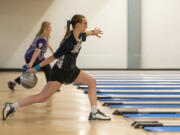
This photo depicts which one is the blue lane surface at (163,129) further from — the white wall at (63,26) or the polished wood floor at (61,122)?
the white wall at (63,26)

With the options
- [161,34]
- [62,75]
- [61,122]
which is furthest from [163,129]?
[161,34]

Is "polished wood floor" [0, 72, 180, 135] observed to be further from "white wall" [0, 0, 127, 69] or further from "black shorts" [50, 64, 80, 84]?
"white wall" [0, 0, 127, 69]

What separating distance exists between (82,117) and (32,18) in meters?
10.5

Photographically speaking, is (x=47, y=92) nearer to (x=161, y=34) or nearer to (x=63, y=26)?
(x=63, y=26)

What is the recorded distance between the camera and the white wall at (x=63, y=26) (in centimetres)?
1534

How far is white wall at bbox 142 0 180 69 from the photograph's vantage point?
52.0ft

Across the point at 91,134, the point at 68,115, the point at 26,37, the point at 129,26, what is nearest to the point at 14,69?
the point at 26,37

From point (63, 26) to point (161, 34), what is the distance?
12.6 ft

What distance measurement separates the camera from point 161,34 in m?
15.9

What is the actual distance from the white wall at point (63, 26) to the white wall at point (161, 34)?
83 cm

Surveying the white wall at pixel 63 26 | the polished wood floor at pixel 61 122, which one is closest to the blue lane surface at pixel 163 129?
the polished wood floor at pixel 61 122

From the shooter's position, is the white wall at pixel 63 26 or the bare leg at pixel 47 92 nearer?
the bare leg at pixel 47 92

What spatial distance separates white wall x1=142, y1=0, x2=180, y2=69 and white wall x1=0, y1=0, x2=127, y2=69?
2.73 ft

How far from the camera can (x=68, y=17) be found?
1552cm
